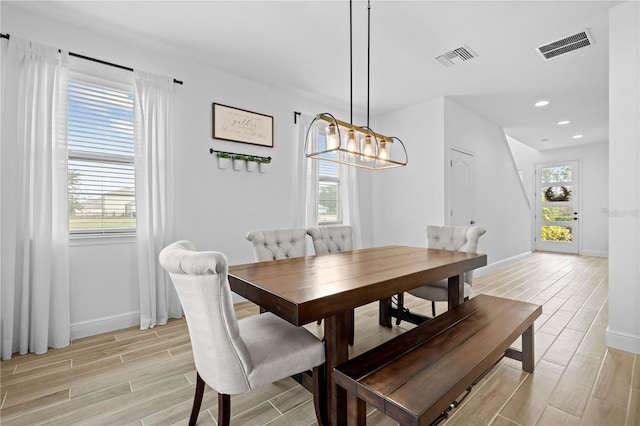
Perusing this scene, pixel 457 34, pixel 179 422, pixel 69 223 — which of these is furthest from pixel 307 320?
pixel 457 34

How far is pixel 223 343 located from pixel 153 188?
222 centimetres

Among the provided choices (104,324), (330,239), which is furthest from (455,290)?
(104,324)

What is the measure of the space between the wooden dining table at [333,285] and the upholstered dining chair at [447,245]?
40 cm

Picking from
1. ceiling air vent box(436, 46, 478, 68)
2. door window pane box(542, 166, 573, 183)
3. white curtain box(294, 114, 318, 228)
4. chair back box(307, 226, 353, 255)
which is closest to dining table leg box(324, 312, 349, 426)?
chair back box(307, 226, 353, 255)

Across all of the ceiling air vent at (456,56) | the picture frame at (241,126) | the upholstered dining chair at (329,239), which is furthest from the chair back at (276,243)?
the ceiling air vent at (456,56)

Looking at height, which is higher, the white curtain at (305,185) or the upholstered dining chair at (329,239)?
the white curtain at (305,185)

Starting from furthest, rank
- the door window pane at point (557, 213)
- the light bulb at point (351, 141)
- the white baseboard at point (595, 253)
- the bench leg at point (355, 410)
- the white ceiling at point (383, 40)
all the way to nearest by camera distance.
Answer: the door window pane at point (557, 213)
the white baseboard at point (595, 253)
the white ceiling at point (383, 40)
the light bulb at point (351, 141)
the bench leg at point (355, 410)

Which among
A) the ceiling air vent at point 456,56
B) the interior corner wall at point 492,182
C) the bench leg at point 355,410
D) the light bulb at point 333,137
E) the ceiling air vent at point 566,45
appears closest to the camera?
the bench leg at point 355,410

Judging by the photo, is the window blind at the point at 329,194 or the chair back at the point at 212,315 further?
the window blind at the point at 329,194

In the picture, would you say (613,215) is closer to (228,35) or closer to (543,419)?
(543,419)

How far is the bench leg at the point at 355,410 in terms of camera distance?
1.28m

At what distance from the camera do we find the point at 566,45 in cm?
296

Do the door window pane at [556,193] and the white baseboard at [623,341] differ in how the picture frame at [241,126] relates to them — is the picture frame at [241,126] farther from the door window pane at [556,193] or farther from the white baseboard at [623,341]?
the door window pane at [556,193]

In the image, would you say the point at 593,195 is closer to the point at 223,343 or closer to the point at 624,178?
the point at 624,178
